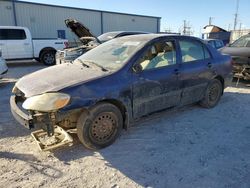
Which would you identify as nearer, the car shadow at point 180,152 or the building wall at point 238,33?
the car shadow at point 180,152

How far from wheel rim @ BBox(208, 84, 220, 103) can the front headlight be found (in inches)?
A: 136

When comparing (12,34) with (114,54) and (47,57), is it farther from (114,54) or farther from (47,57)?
(114,54)

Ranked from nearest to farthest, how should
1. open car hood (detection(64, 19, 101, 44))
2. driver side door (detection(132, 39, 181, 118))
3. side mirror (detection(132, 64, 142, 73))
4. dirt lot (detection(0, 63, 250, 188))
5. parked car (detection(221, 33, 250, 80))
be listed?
dirt lot (detection(0, 63, 250, 188))
side mirror (detection(132, 64, 142, 73))
driver side door (detection(132, 39, 181, 118))
parked car (detection(221, 33, 250, 80))
open car hood (detection(64, 19, 101, 44))

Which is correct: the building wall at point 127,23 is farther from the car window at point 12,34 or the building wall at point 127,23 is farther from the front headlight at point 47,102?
the front headlight at point 47,102

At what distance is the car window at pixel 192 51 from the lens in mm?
4706

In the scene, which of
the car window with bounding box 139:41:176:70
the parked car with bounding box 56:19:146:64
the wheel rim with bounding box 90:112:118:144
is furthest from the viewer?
the parked car with bounding box 56:19:146:64

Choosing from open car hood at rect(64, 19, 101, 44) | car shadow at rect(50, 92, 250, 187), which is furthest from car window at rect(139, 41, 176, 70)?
open car hood at rect(64, 19, 101, 44)

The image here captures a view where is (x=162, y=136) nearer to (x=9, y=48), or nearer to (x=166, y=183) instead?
(x=166, y=183)

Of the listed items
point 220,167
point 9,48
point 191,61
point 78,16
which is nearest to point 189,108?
point 191,61

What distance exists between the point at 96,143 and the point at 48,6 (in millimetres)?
18968

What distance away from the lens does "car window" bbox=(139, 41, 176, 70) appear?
404cm

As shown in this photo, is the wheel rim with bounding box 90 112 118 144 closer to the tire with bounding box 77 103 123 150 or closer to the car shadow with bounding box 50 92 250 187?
the tire with bounding box 77 103 123 150

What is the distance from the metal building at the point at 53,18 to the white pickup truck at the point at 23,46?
6.74 m

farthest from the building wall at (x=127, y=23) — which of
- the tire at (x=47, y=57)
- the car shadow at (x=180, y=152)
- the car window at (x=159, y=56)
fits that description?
the car shadow at (x=180, y=152)
